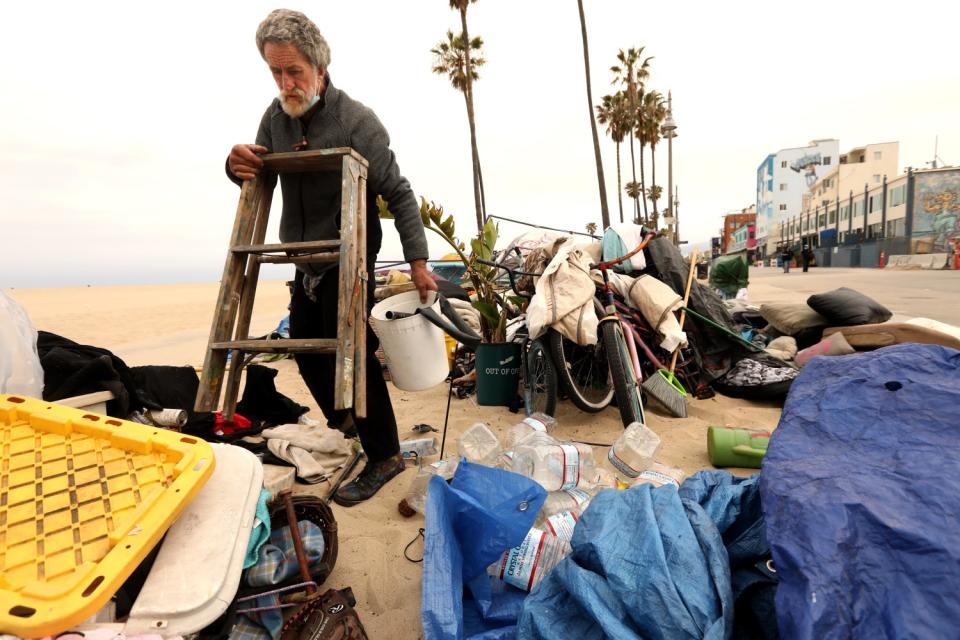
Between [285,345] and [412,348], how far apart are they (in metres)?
0.62

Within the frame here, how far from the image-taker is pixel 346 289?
212 cm

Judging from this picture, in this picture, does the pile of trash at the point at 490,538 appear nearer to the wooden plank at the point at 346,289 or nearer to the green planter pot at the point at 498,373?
the wooden plank at the point at 346,289

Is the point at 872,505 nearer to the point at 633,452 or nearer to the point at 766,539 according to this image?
the point at 766,539

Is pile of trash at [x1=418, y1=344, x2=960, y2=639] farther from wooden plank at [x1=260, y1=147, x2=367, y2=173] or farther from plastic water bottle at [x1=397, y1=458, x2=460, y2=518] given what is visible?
wooden plank at [x1=260, y1=147, x2=367, y2=173]

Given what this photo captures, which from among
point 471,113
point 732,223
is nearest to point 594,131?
point 471,113

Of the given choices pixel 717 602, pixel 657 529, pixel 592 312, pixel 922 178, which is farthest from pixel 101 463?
pixel 922 178

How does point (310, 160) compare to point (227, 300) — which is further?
point (227, 300)

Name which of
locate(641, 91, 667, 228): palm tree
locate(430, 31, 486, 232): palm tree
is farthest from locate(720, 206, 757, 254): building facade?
locate(430, 31, 486, 232): palm tree

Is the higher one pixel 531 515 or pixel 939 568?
pixel 939 568

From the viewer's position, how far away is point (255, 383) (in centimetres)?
370

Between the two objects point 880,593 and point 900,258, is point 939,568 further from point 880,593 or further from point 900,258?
point 900,258

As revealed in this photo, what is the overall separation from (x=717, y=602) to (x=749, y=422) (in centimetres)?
269

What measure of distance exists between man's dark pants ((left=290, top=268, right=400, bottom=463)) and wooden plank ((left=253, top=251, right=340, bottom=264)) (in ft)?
0.41

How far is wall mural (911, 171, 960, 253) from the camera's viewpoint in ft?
115
